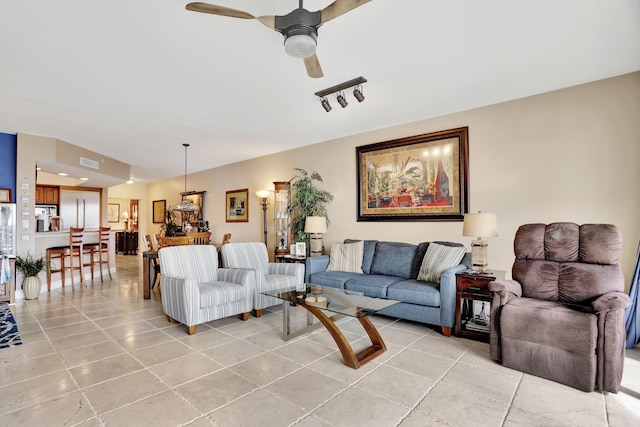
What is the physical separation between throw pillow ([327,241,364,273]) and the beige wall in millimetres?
516

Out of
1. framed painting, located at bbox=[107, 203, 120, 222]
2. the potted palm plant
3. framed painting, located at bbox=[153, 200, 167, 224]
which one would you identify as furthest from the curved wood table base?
framed painting, located at bbox=[107, 203, 120, 222]

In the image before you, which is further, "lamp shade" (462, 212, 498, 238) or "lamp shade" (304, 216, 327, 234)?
"lamp shade" (304, 216, 327, 234)

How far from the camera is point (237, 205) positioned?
24.9 ft

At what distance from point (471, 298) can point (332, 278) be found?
171cm

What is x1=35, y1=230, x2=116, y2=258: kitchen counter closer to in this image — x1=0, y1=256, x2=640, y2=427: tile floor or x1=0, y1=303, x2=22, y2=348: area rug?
x1=0, y1=303, x2=22, y2=348: area rug

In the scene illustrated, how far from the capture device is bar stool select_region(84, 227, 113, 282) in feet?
21.1

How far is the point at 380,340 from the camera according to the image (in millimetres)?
2914

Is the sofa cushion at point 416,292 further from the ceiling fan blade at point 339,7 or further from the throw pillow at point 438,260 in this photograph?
the ceiling fan blade at point 339,7

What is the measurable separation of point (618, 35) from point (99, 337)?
18.0 feet

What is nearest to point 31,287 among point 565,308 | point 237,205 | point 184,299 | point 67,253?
point 67,253

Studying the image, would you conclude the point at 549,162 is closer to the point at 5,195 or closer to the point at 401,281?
the point at 401,281

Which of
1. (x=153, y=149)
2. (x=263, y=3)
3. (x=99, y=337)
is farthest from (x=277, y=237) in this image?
(x=263, y=3)

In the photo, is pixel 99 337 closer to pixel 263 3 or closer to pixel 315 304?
pixel 315 304

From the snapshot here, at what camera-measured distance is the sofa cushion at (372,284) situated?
12.1ft
